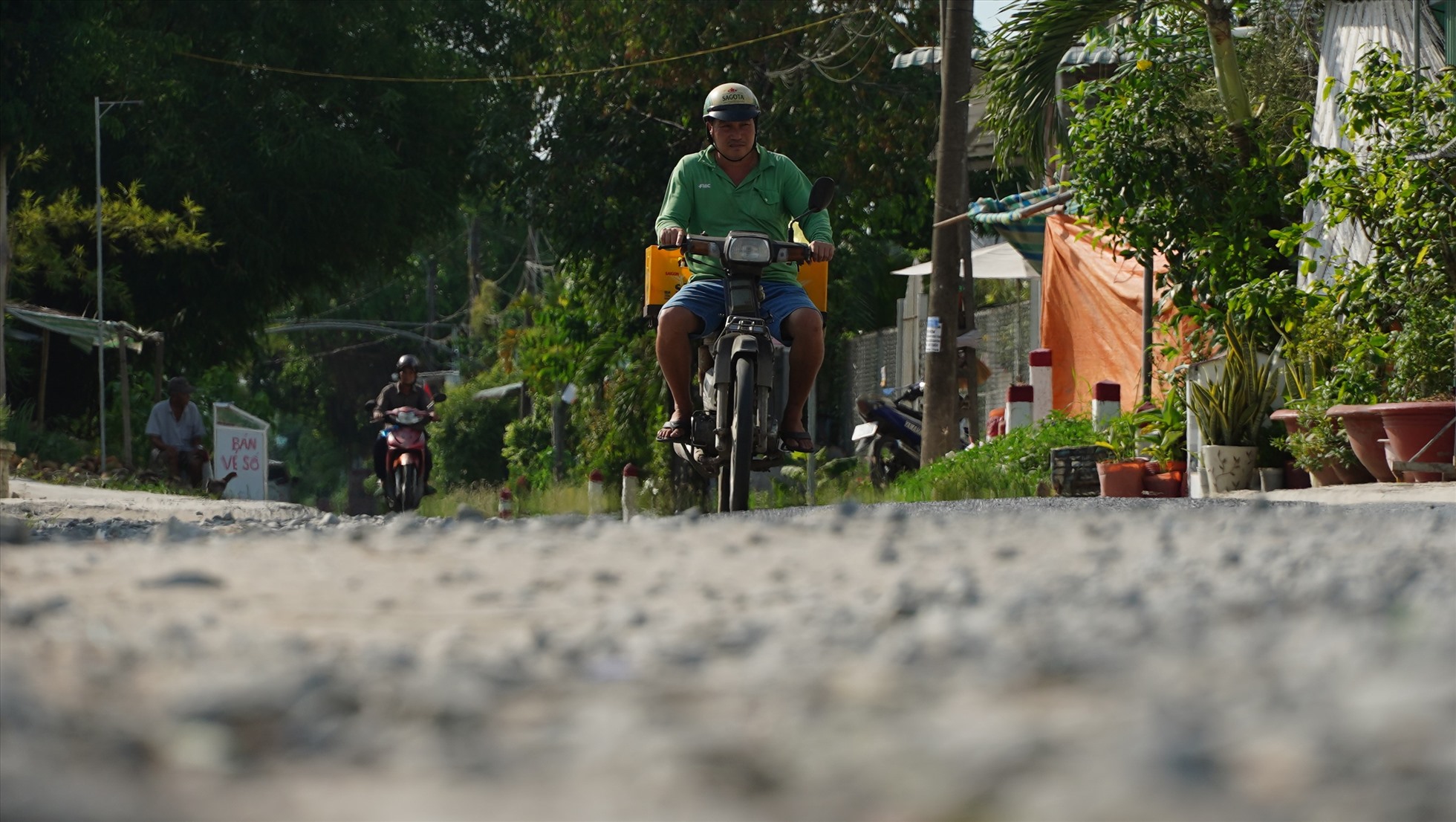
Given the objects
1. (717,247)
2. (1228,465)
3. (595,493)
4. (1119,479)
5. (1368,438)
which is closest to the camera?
(717,247)

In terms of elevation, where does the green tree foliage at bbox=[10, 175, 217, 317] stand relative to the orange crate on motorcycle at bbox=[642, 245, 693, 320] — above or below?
above

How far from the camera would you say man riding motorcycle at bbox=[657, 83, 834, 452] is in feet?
27.8

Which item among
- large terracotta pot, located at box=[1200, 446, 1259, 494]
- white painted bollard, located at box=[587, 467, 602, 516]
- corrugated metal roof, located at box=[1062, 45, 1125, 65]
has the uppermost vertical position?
corrugated metal roof, located at box=[1062, 45, 1125, 65]

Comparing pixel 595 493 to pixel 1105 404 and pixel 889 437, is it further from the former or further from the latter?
pixel 1105 404

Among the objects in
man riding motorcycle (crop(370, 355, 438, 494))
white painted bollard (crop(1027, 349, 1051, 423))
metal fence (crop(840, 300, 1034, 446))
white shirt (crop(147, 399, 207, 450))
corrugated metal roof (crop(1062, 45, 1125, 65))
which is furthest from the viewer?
metal fence (crop(840, 300, 1034, 446))

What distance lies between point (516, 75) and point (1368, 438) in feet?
62.4

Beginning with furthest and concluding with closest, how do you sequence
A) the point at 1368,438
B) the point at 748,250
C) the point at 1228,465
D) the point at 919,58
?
the point at 919,58 < the point at 1228,465 < the point at 1368,438 < the point at 748,250

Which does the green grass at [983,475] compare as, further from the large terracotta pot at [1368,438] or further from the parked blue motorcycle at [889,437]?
the large terracotta pot at [1368,438]

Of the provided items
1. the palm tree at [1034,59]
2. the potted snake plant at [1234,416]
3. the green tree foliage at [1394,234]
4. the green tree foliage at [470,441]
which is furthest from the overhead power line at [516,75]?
the green tree foliage at [470,441]

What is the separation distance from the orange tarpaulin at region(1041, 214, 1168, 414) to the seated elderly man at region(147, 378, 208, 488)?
27.4 ft

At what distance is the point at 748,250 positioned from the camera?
823 cm

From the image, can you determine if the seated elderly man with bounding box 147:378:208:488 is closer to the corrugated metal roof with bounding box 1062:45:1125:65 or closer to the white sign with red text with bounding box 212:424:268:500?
the white sign with red text with bounding box 212:424:268:500

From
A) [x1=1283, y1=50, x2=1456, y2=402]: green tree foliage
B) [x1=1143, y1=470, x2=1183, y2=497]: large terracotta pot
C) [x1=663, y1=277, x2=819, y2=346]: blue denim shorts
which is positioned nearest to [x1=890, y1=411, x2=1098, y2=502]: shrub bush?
[x1=1143, y1=470, x2=1183, y2=497]: large terracotta pot

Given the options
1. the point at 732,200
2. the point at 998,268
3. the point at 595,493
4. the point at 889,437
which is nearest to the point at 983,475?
the point at 732,200
